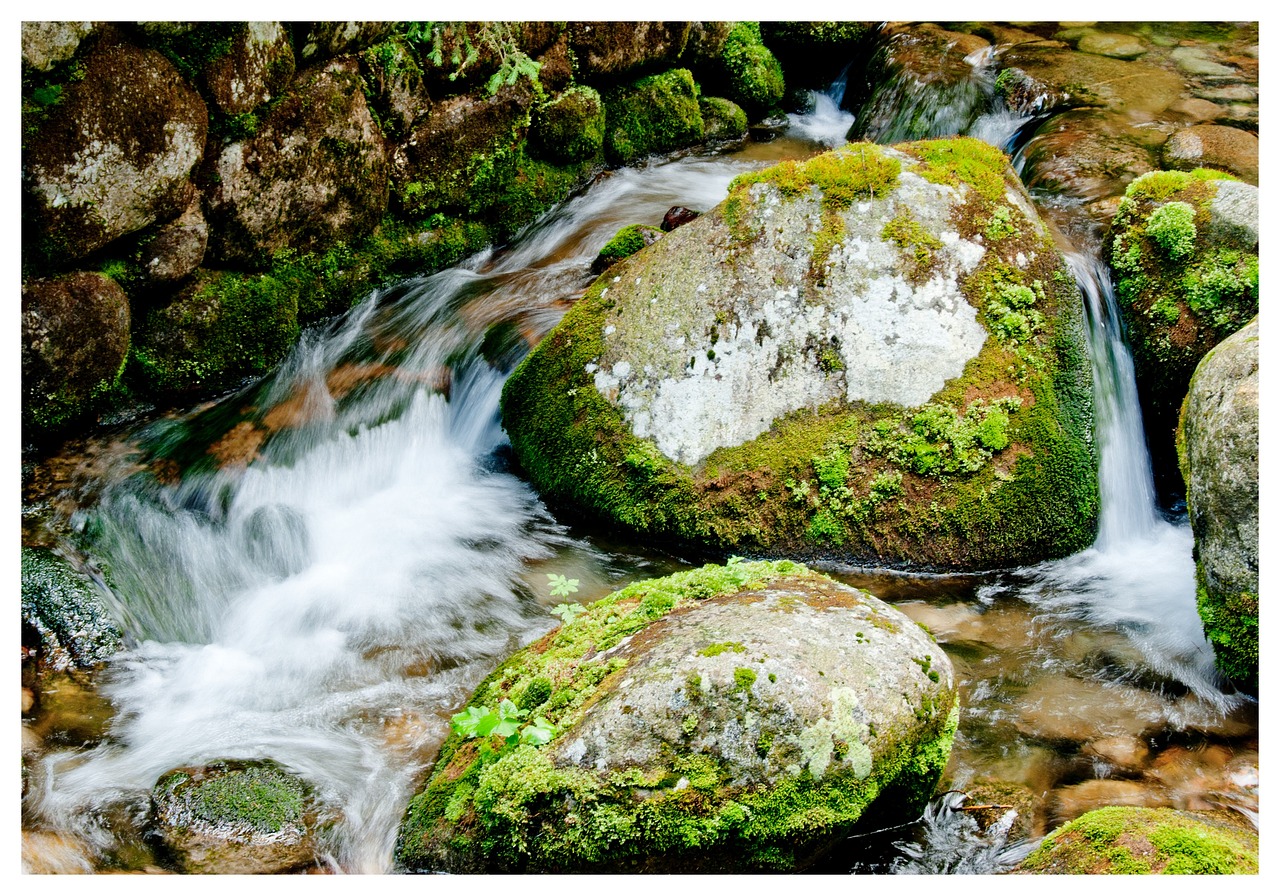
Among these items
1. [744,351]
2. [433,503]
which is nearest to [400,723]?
[433,503]

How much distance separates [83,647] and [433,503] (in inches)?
94.8

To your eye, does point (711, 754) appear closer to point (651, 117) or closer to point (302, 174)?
point (302, 174)

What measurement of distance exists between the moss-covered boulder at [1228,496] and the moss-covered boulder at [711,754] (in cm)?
200

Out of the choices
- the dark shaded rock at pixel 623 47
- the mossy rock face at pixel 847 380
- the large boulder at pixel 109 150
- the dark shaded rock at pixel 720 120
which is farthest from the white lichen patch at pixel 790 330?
the dark shaded rock at pixel 720 120

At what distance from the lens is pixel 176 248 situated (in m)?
6.84

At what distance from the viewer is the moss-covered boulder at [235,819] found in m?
4.05

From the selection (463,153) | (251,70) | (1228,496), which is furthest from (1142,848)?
(463,153)

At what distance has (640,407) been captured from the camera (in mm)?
6254

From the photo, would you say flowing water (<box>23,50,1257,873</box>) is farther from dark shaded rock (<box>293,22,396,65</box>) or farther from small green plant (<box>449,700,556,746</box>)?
dark shaded rock (<box>293,22,396,65</box>)

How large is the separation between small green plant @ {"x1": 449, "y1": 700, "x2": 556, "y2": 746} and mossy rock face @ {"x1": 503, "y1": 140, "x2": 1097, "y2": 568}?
2367mm

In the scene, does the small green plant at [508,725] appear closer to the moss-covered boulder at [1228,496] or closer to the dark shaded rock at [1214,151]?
the moss-covered boulder at [1228,496]

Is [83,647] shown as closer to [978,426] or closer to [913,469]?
[913,469]

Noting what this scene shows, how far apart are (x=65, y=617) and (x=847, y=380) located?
4.92m

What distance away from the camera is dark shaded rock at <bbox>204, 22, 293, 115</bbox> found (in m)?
6.70
